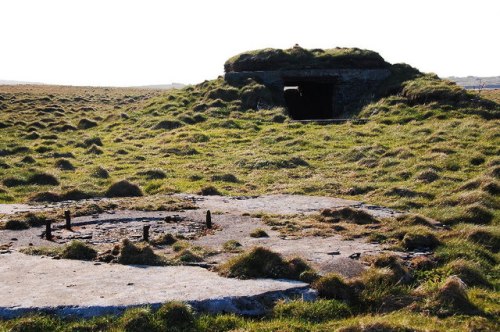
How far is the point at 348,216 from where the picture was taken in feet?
43.0

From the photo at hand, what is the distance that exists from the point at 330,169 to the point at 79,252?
11814 millimetres

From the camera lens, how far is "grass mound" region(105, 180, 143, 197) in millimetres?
17016

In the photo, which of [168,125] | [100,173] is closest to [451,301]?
[100,173]

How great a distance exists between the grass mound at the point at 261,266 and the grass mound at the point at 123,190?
833 cm

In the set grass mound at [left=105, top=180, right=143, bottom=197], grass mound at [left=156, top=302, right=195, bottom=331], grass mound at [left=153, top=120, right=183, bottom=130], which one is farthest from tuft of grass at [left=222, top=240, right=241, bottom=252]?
grass mound at [left=153, top=120, right=183, bottom=130]

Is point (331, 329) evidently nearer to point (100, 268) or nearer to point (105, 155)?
point (100, 268)

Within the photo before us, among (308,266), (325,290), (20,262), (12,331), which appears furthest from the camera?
(20,262)

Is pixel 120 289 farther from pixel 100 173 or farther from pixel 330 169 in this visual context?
pixel 330 169

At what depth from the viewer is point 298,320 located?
7531 millimetres

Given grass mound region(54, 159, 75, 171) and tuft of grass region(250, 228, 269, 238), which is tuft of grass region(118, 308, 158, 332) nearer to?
tuft of grass region(250, 228, 269, 238)

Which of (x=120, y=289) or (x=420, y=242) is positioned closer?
(x=120, y=289)

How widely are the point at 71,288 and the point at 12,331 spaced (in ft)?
4.49

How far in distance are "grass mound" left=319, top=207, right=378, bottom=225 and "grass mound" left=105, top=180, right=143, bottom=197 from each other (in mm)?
6288

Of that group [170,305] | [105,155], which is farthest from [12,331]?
[105,155]
